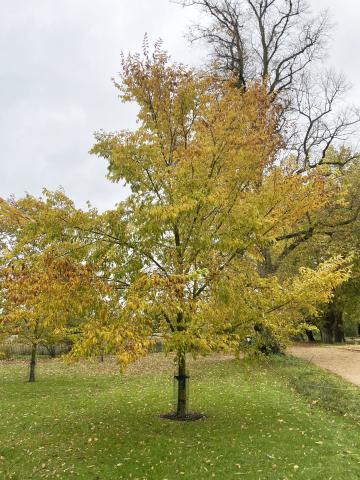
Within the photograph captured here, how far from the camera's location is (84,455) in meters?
7.50

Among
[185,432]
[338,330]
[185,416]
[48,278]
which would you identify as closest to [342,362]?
[185,416]

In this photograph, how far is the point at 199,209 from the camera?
8359 millimetres

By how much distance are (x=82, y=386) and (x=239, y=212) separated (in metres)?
9.61

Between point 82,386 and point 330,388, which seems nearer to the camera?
point 330,388

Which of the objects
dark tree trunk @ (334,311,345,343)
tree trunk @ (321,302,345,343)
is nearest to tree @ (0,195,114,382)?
tree trunk @ (321,302,345,343)

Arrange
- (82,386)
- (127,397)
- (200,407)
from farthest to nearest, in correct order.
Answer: (82,386) < (127,397) < (200,407)

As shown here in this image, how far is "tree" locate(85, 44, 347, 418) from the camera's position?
7.88 m

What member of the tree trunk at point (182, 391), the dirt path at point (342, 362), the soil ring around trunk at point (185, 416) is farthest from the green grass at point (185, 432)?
the dirt path at point (342, 362)

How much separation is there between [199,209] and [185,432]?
417 centimetres

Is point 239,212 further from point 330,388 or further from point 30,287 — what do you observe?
point 330,388

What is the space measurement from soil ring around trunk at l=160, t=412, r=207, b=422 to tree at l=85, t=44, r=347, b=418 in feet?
2.66

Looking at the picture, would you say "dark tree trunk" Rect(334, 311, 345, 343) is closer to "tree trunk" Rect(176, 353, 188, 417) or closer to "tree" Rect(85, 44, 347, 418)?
"tree trunk" Rect(176, 353, 188, 417)

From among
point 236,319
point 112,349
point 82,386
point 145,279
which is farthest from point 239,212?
point 82,386

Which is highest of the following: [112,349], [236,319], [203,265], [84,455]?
[203,265]
